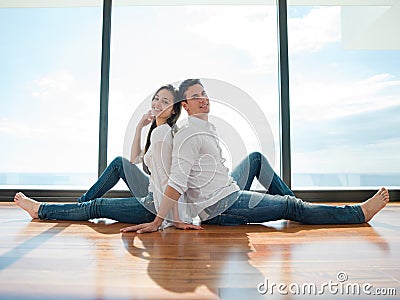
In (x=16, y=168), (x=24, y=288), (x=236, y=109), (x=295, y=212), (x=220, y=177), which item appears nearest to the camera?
(x=24, y=288)

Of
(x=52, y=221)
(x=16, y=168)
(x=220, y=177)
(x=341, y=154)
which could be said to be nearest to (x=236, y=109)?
(x=220, y=177)

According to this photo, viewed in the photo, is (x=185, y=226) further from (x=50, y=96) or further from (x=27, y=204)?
(x=50, y=96)

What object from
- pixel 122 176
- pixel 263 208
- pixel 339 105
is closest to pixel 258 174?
pixel 263 208

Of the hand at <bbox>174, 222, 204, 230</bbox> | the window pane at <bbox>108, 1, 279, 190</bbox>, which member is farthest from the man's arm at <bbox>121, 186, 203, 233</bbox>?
the window pane at <bbox>108, 1, 279, 190</bbox>

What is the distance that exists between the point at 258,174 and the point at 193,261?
0.95m

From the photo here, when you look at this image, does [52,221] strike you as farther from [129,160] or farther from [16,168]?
[16,168]

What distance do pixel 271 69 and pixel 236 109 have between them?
168cm

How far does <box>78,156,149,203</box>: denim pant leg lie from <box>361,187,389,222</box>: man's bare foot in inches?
44.6

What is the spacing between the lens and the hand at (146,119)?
1.83 m

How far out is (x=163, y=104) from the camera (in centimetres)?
179

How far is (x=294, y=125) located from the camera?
3137 millimetres

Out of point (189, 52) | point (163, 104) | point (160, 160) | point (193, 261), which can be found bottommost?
point (193, 261)

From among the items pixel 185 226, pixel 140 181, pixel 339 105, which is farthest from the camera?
pixel 339 105

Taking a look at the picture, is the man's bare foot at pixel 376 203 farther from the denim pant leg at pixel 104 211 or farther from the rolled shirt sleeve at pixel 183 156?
the denim pant leg at pixel 104 211
